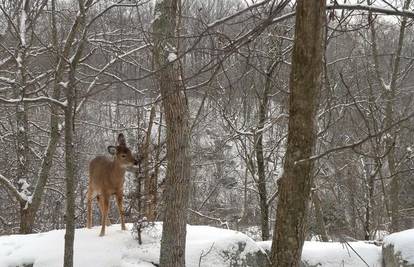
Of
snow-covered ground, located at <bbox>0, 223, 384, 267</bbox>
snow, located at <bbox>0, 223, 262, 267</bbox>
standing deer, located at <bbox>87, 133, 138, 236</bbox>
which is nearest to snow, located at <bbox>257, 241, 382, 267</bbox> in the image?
snow-covered ground, located at <bbox>0, 223, 384, 267</bbox>

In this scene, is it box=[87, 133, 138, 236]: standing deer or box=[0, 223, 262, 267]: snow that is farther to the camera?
box=[87, 133, 138, 236]: standing deer

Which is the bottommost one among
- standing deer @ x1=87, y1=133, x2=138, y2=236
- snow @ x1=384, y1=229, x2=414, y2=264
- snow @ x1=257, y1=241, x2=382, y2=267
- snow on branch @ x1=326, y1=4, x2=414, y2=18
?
snow @ x1=257, y1=241, x2=382, y2=267

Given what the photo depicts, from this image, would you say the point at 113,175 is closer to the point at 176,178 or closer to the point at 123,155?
the point at 123,155

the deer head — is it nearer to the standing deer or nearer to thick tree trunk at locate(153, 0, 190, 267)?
the standing deer

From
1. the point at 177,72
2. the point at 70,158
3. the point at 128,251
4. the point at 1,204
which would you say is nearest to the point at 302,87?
the point at 177,72

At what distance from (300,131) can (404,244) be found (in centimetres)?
480

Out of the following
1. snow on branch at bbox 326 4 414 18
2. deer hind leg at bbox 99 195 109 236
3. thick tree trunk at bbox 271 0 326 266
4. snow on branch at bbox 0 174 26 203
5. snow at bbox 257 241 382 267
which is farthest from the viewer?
snow on branch at bbox 0 174 26 203

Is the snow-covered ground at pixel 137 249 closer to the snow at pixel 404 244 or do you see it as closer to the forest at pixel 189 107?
the forest at pixel 189 107

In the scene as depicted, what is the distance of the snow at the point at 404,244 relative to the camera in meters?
7.19

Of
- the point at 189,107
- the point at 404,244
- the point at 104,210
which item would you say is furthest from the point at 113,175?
the point at 404,244

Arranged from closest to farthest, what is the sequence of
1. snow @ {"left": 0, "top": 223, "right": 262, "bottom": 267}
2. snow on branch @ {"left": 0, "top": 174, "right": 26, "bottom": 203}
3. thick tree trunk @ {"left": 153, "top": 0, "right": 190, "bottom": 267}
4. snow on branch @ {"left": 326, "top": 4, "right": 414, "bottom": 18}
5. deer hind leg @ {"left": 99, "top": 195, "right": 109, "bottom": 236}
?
snow on branch @ {"left": 326, "top": 4, "right": 414, "bottom": 18} < thick tree trunk @ {"left": 153, "top": 0, "right": 190, "bottom": 267} < snow @ {"left": 0, "top": 223, "right": 262, "bottom": 267} < deer hind leg @ {"left": 99, "top": 195, "right": 109, "bottom": 236} < snow on branch @ {"left": 0, "top": 174, "right": 26, "bottom": 203}

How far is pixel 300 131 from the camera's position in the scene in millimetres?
3338

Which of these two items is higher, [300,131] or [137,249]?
[300,131]

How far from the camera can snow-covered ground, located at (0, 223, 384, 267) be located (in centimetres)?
721
